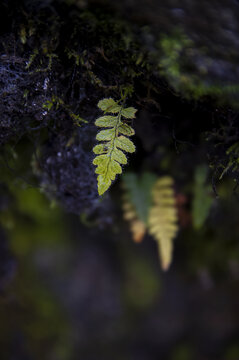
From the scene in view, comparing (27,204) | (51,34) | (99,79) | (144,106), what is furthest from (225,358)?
(51,34)

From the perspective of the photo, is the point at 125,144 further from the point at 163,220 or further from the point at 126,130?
the point at 163,220

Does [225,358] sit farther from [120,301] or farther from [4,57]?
[4,57]

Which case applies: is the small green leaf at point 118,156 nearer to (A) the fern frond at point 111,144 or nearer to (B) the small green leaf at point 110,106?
(A) the fern frond at point 111,144

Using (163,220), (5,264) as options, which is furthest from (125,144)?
(5,264)

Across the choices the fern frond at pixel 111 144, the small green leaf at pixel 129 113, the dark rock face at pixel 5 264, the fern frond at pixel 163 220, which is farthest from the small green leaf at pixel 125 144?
the dark rock face at pixel 5 264

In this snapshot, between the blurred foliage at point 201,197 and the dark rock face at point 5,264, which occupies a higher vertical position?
the blurred foliage at point 201,197
